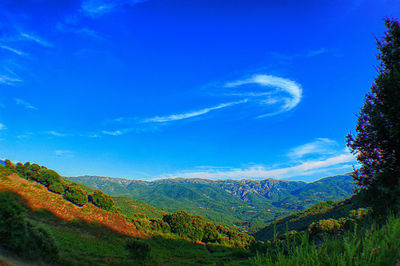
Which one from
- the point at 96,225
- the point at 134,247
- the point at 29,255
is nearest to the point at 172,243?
the point at 96,225

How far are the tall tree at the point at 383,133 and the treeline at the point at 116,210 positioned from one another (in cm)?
3353

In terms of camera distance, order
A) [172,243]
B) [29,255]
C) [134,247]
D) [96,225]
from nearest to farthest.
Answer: [29,255], [134,247], [96,225], [172,243]

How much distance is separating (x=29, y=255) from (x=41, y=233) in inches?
79.6

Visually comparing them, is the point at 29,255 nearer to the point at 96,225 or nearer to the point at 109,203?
the point at 96,225

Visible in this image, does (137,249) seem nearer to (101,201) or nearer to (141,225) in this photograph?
(141,225)

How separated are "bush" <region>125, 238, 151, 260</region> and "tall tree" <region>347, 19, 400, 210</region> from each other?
91.1 ft

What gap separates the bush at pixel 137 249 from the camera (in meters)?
27.2

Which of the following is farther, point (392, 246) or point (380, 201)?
point (380, 201)

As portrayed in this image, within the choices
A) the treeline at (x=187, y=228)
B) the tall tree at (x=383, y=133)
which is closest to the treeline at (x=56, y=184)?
the treeline at (x=187, y=228)

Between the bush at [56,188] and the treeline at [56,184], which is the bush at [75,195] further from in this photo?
the bush at [56,188]

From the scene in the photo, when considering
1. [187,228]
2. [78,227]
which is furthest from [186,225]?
[78,227]

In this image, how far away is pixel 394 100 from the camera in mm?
13477

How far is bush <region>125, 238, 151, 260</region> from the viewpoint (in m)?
27.2

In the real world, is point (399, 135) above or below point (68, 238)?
above
